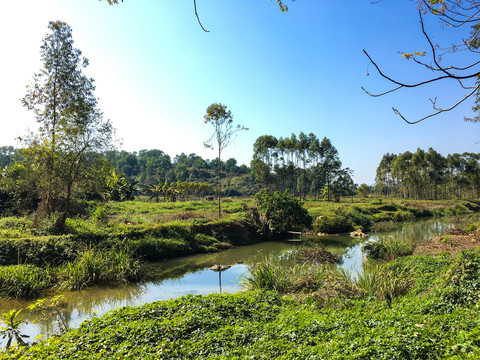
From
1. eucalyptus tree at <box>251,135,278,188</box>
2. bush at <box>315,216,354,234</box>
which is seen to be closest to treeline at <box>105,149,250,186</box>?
eucalyptus tree at <box>251,135,278,188</box>

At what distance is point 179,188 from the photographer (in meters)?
44.6

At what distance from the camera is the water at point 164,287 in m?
7.04

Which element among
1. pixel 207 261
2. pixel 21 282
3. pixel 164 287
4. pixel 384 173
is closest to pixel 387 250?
pixel 207 261

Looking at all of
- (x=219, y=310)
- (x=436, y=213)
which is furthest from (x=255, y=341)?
(x=436, y=213)

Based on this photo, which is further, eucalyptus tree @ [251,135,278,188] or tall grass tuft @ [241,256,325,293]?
eucalyptus tree @ [251,135,278,188]

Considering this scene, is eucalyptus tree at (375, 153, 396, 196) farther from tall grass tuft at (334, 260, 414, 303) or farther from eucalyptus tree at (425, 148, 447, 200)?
tall grass tuft at (334, 260, 414, 303)

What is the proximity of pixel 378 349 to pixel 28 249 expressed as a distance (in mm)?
11829

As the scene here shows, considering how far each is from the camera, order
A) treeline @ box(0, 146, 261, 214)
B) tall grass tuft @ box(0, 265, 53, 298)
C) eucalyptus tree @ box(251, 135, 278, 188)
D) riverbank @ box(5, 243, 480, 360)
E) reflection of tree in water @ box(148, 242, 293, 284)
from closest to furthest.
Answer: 1. riverbank @ box(5, 243, 480, 360)
2. tall grass tuft @ box(0, 265, 53, 298)
3. reflection of tree in water @ box(148, 242, 293, 284)
4. treeline @ box(0, 146, 261, 214)
5. eucalyptus tree @ box(251, 135, 278, 188)

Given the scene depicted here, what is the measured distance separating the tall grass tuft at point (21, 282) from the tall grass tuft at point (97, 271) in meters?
0.62

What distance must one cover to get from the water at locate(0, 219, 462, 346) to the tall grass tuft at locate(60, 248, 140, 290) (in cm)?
37

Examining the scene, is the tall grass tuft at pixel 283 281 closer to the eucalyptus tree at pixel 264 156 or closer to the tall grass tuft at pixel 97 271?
the tall grass tuft at pixel 97 271

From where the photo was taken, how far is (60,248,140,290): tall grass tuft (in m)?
9.17

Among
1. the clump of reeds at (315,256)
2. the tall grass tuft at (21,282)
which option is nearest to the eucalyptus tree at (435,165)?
the clump of reeds at (315,256)

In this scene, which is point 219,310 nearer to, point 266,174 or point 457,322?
point 457,322
